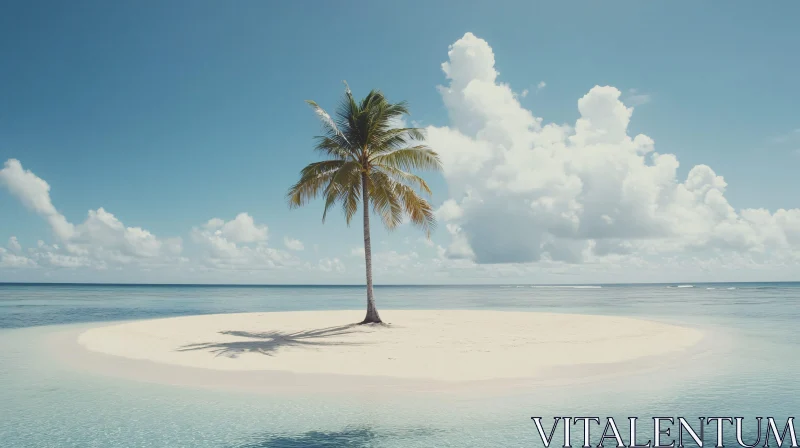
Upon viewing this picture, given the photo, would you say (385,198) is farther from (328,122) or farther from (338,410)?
(338,410)

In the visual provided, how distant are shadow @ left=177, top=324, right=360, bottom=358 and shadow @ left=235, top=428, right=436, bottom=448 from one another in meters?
7.79

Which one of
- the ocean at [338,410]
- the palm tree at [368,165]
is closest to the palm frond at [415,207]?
the palm tree at [368,165]

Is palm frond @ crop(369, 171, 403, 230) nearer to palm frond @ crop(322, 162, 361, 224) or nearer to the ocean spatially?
palm frond @ crop(322, 162, 361, 224)

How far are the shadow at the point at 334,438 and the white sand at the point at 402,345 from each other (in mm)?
3833

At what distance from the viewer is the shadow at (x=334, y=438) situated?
292 inches

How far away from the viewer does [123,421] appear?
28.6 ft

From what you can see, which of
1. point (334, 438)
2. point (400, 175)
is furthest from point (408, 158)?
point (334, 438)

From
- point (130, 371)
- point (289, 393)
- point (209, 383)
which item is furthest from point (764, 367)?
point (130, 371)

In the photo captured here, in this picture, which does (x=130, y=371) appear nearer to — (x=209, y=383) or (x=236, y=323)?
(x=209, y=383)

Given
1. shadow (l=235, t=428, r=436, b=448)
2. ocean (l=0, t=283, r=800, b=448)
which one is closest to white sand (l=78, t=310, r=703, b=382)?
ocean (l=0, t=283, r=800, b=448)

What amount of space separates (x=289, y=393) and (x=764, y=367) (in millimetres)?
12988

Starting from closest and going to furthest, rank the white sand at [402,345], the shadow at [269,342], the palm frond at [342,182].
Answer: the white sand at [402,345] < the shadow at [269,342] < the palm frond at [342,182]

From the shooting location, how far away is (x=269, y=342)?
58.5 feet

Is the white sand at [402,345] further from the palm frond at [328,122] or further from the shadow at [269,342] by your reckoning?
the palm frond at [328,122]
